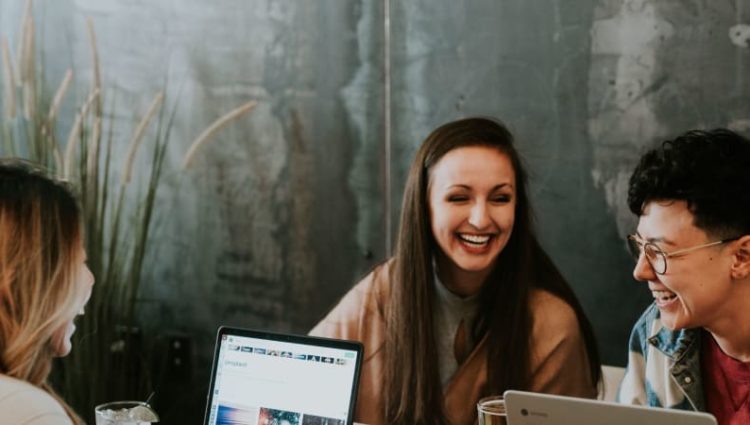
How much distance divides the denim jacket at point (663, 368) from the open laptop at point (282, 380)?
72 centimetres

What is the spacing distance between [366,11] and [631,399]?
1.60 meters

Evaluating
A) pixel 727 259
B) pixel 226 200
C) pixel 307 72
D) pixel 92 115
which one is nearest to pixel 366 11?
pixel 307 72

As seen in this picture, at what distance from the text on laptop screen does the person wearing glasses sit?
66cm

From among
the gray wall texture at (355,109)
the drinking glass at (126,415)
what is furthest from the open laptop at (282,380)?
the gray wall texture at (355,109)

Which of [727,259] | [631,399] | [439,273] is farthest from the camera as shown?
[439,273]

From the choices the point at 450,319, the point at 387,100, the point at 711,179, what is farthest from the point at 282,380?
the point at 387,100

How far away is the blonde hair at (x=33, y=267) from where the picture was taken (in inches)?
70.8

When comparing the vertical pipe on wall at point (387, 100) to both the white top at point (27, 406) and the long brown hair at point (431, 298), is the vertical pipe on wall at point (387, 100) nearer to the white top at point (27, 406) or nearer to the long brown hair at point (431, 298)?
the long brown hair at point (431, 298)

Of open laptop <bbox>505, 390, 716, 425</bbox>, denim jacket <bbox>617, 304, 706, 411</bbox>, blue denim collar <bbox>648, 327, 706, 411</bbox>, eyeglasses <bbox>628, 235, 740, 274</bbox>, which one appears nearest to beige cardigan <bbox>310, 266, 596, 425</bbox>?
denim jacket <bbox>617, 304, 706, 411</bbox>

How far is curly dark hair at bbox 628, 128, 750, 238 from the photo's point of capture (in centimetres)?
201

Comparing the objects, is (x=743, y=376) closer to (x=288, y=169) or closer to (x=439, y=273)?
(x=439, y=273)

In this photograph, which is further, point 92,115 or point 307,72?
point 92,115

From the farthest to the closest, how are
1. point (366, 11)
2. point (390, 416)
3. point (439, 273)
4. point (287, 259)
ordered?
point (287, 259) < point (366, 11) < point (439, 273) < point (390, 416)

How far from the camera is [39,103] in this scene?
3557mm
